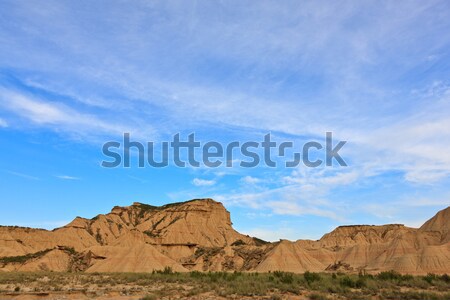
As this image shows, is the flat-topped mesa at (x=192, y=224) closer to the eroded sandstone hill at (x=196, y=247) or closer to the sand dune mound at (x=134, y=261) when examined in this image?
the eroded sandstone hill at (x=196, y=247)

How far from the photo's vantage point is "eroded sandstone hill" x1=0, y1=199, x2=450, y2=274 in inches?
3147

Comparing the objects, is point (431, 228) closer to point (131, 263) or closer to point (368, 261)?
point (368, 261)

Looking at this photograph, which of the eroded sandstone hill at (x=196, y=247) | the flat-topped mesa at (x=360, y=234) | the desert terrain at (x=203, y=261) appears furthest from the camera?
the flat-topped mesa at (x=360, y=234)

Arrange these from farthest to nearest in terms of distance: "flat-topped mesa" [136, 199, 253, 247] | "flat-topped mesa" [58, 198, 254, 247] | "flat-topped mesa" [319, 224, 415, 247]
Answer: "flat-topped mesa" [319, 224, 415, 247]
"flat-topped mesa" [58, 198, 254, 247]
"flat-topped mesa" [136, 199, 253, 247]

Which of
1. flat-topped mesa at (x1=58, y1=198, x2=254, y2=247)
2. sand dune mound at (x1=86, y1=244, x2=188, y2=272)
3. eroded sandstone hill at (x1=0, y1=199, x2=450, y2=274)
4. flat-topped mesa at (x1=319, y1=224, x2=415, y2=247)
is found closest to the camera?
sand dune mound at (x1=86, y1=244, x2=188, y2=272)

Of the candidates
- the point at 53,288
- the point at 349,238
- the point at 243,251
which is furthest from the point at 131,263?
the point at 349,238

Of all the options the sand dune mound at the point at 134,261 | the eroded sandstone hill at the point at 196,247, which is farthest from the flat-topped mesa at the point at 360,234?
the sand dune mound at the point at 134,261

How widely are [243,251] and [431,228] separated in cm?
4905

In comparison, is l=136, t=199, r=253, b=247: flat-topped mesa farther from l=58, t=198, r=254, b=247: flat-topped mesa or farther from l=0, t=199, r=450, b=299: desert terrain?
l=0, t=199, r=450, b=299: desert terrain

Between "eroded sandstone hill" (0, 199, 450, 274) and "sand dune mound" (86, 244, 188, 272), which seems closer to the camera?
"sand dune mound" (86, 244, 188, 272)

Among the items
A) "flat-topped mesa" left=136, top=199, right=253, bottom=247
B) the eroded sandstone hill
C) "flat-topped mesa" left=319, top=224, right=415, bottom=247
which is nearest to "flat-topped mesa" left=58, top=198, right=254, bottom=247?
"flat-topped mesa" left=136, top=199, right=253, bottom=247

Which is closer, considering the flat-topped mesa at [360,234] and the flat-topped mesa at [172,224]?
the flat-topped mesa at [172,224]

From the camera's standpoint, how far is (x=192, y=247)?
12444 centimetres

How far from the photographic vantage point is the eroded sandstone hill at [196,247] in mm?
79938
